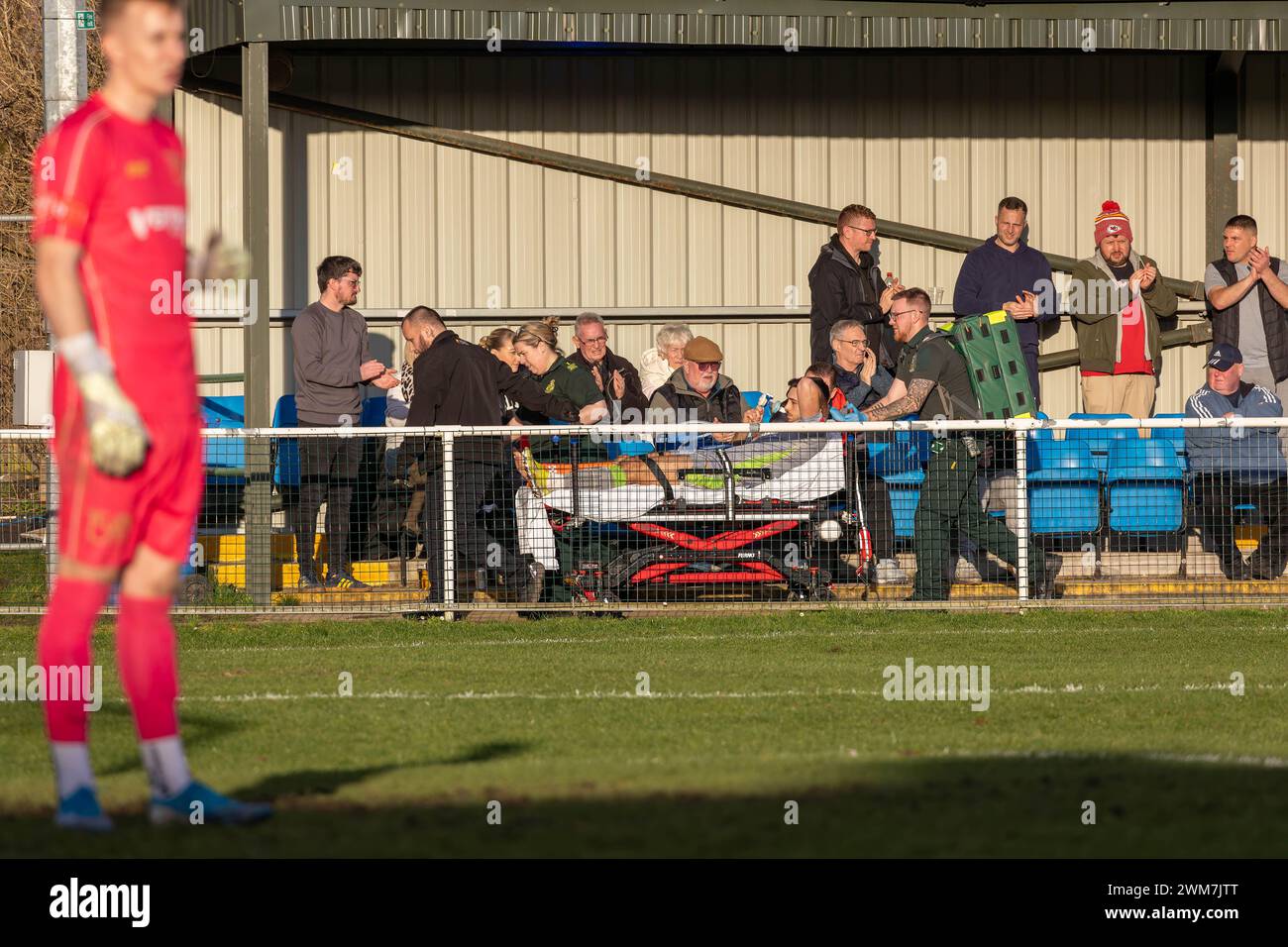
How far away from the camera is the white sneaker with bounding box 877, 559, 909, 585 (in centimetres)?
1306

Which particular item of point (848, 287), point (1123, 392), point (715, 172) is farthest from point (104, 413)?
point (715, 172)

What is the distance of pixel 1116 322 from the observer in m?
16.5

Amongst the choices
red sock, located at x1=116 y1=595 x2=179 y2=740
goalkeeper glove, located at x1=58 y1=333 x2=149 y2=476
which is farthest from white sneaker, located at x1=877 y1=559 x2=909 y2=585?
goalkeeper glove, located at x1=58 y1=333 x2=149 y2=476

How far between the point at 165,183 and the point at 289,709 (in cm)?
371

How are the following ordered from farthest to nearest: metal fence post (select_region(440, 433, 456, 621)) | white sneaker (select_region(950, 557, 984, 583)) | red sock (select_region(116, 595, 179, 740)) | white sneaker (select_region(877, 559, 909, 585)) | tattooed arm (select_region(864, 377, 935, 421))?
tattooed arm (select_region(864, 377, 935, 421)), white sneaker (select_region(950, 557, 984, 583)), white sneaker (select_region(877, 559, 909, 585)), metal fence post (select_region(440, 433, 456, 621)), red sock (select_region(116, 595, 179, 740))

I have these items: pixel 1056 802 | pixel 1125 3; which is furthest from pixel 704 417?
pixel 1056 802

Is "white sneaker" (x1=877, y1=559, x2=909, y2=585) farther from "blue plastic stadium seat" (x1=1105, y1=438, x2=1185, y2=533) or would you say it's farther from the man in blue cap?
the man in blue cap

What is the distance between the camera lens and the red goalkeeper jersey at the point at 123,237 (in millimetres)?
5266

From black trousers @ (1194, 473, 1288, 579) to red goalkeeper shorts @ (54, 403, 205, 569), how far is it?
9.05 metres

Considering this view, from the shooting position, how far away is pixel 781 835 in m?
5.44

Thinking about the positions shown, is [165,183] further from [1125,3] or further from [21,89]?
[21,89]

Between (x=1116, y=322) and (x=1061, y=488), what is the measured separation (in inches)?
153

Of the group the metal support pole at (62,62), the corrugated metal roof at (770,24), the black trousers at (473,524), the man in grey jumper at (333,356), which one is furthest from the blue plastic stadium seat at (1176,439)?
the metal support pole at (62,62)

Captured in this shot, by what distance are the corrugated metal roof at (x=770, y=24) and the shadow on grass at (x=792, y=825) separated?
9.47 m
